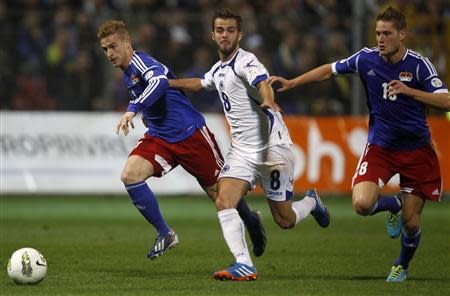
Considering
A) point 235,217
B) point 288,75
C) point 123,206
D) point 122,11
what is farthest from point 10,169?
point 235,217

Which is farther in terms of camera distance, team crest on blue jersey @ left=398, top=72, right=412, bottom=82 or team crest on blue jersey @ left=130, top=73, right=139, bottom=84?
team crest on blue jersey @ left=130, top=73, right=139, bottom=84

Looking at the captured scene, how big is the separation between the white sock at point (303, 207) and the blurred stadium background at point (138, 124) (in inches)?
103

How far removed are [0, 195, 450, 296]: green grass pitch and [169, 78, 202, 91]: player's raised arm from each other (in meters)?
1.70

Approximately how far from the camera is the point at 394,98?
894cm

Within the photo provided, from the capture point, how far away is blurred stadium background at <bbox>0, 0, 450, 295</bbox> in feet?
51.2

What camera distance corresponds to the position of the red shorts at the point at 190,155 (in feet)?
33.4

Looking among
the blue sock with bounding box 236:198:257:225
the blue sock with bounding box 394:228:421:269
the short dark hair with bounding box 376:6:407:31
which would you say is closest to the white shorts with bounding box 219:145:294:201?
the blue sock with bounding box 236:198:257:225

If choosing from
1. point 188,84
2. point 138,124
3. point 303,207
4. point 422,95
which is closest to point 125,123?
point 188,84

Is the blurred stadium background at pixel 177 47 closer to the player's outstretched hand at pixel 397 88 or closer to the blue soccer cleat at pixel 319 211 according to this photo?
the blue soccer cleat at pixel 319 211

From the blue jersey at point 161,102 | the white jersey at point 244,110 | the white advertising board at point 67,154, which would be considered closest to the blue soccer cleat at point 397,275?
the white jersey at point 244,110

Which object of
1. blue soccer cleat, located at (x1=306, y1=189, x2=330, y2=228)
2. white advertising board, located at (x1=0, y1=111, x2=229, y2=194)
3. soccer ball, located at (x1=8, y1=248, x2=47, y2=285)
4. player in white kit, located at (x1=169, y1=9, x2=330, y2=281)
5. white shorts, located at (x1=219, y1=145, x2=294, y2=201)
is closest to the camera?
soccer ball, located at (x1=8, y1=248, x2=47, y2=285)

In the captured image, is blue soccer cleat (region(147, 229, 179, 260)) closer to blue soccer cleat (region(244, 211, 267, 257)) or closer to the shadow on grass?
blue soccer cleat (region(244, 211, 267, 257))

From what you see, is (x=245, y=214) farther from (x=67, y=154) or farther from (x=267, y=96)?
(x=67, y=154)

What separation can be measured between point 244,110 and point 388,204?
1520 mm
